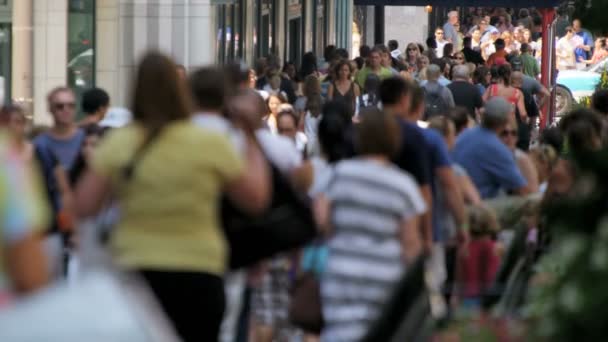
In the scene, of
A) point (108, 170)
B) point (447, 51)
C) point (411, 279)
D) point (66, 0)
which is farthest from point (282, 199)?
point (447, 51)

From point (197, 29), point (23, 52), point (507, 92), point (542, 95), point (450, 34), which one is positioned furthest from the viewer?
point (450, 34)

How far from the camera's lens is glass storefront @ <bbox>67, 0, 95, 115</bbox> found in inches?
838

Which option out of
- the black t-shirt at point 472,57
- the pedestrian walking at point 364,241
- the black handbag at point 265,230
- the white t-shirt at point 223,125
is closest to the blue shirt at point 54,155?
the white t-shirt at point 223,125

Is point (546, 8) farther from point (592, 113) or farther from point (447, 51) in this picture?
point (592, 113)

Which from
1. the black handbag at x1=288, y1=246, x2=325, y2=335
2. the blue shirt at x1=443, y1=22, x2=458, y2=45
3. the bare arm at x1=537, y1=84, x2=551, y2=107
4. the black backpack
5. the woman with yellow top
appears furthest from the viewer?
the blue shirt at x1=443, y1=22, x2=458, y2=45

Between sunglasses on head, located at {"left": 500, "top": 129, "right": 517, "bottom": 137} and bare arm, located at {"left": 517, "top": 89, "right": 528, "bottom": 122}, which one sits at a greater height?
sunglasses on head, located at {"left": 500, "top": 129, "right": 517, "bottom": 137}

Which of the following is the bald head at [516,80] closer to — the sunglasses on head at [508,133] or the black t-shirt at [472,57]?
the sunglasses on head at [508,133]

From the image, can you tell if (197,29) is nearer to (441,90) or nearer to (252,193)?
(441,90)

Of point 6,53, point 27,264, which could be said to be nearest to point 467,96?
point 6,53

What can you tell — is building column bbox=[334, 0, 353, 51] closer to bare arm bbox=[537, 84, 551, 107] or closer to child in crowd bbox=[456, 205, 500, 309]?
bare arm bbox=[537, 84, 551, 107]

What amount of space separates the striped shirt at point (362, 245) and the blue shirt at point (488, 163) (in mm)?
3840

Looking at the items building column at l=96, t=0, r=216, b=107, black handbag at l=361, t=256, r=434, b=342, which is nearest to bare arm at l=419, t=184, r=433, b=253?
black handbag at l=361, t=256, r=434, b=342

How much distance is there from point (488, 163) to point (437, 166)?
1.59 meters

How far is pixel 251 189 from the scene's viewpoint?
751 centimetres
